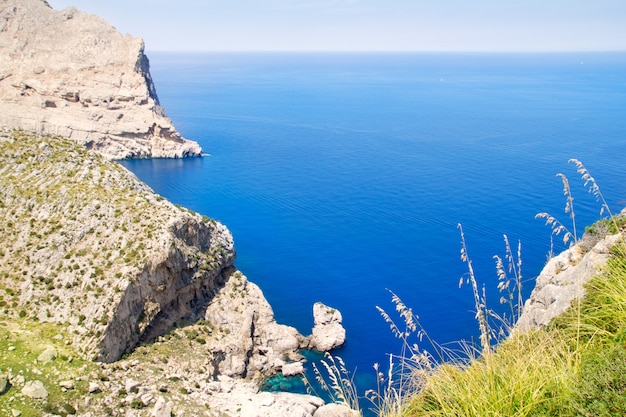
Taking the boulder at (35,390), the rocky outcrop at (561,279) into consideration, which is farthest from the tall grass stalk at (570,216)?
the boulder at (35,390)

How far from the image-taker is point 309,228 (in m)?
70.4

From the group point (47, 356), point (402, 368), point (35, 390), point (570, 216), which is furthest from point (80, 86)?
point (570, 216)

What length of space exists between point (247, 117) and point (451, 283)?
103146 mm

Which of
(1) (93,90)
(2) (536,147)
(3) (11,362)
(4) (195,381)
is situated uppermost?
(1) (93,90)

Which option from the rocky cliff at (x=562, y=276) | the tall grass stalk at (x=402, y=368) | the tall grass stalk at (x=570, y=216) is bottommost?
the rocky cliff at (x=562, y=276)

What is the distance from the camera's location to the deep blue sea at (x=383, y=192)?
53.0 metres

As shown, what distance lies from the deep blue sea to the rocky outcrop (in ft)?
10.4

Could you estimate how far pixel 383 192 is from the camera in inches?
3231

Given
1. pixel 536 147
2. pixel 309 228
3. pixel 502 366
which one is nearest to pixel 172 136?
pixel 309 228

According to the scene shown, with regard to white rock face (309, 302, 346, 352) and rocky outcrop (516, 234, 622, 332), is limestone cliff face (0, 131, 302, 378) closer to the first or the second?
white rock face (309, 302, 346, 352)

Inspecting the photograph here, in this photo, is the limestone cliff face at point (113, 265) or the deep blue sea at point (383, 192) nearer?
the limestone cliff face at point (113, 265)

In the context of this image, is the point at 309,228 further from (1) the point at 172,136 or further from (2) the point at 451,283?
(1) the point at 172,136

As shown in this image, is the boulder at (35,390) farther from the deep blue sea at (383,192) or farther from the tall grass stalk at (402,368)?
the tall grass stalk at (402,368)

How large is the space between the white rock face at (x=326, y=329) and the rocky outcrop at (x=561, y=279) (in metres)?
22.4
